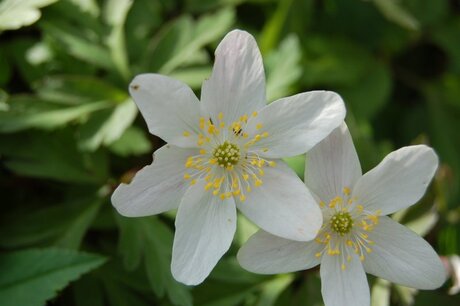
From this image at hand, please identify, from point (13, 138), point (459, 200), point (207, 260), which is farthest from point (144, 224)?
point (459, 200)

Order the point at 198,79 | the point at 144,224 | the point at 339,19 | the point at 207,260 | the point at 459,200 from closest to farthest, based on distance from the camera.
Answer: the point at 207,260, the point at 144,224, the point at 198,79, the point at 459,200, the point at 339,19

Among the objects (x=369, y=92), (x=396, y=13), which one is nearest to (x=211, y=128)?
(x=396, y=13)

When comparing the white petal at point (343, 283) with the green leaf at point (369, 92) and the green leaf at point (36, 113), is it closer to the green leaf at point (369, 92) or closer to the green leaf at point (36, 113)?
the green leaf at point (36, 113)

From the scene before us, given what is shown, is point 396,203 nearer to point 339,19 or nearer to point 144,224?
point 144,224

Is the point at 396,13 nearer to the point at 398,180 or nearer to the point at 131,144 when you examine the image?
the point at 398,180

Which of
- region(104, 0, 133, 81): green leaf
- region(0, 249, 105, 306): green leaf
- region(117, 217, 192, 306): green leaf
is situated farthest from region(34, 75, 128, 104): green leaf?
region(0, 249, 105, 306): green leaf

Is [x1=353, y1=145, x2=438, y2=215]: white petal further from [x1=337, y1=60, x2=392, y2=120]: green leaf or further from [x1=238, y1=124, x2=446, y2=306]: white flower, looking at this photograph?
[x1=337, y1=60, x2=392, y2=120]: green leaf
